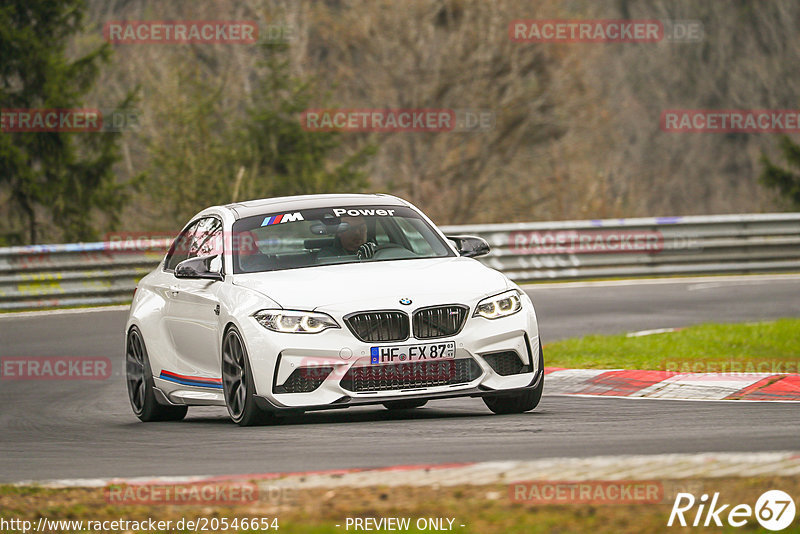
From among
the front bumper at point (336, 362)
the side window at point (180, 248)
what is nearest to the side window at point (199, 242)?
the side window at point (180, 248)

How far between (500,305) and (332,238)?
5.00ft

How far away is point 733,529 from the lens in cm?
529

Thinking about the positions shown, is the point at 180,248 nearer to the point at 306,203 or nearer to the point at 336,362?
the point at 306,203

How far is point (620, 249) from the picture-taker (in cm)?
2503

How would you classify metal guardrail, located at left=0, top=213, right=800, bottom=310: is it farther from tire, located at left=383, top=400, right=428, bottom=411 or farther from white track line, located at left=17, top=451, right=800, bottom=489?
white track line, located at left=17, top=451, right=800, bottom=489

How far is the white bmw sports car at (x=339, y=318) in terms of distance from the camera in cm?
906

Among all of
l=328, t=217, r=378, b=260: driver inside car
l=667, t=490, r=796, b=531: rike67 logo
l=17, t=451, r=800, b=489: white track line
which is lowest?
l=17, t=451, r=800, b=489: white track line

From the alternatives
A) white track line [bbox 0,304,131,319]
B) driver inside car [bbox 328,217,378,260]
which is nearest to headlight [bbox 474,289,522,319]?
driver inside car [bbox 328,217,378,260]

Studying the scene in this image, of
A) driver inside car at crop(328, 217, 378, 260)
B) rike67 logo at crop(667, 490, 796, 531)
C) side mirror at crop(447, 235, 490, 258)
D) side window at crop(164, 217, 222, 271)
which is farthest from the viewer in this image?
side window at crop(164, 217, 222, 271)

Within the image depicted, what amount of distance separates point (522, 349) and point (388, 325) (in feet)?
3.13

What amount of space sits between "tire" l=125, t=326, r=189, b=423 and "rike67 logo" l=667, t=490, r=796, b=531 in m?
6.21

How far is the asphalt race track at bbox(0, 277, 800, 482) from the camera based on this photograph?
738 centimetres

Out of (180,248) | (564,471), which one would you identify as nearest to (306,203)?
(180,248)

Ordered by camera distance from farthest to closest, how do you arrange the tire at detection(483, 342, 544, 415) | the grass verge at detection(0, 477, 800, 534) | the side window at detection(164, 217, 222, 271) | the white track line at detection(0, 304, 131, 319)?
1. the white track line at detection(0, 304, 131, 319)
2. the side window at detection(164, 217, 222, 271)
3. the tire at detection(483, 342, 544, 415)
4. the grass verge at detection(0, 477, 800, 534)
